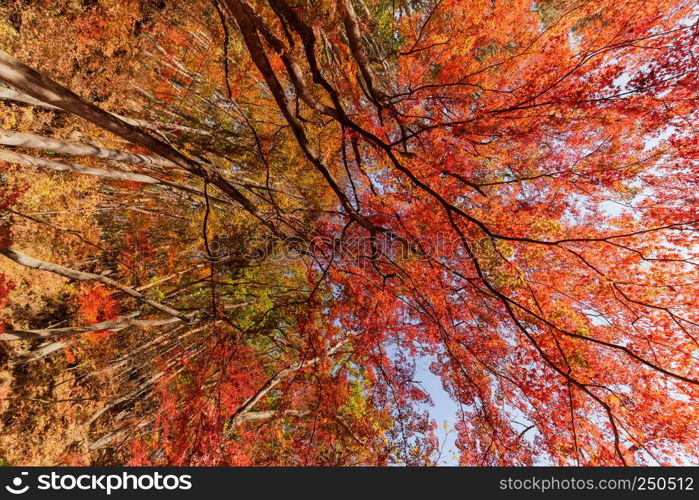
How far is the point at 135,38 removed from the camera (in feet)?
22.6

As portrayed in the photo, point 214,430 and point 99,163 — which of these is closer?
point 214,430

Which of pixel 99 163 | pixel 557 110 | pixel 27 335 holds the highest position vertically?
pixel 557 110

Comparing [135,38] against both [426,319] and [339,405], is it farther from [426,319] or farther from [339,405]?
[339,405]

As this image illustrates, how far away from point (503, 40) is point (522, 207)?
6.12 metres

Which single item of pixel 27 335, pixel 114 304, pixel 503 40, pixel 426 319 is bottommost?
→ pixel 27 335

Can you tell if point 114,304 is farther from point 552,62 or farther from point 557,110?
point 552,62

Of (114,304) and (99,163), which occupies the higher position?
(99,163)

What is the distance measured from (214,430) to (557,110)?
11712mm

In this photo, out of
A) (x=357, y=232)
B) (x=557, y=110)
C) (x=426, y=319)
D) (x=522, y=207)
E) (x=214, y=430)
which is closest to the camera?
(x=214, y=430)

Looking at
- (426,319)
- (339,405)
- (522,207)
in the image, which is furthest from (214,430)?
(522,207)

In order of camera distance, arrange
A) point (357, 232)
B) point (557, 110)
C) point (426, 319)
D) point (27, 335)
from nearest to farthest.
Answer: point (27, 335) → point (557, 110) → point (426, 319) → point (357, 232)

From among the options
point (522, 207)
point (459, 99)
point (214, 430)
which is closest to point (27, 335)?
point (214, 430)

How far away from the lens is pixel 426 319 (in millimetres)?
6957

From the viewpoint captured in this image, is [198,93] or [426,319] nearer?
[426,319]
